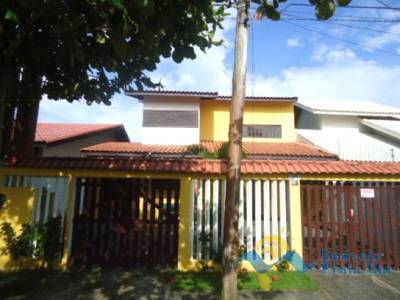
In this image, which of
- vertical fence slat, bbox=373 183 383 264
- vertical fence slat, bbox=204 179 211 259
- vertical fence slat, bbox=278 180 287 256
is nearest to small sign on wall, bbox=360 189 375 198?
vertical fence slat, bbox=373 183 383 264

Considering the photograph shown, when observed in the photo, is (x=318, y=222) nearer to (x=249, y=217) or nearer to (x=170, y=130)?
(x=249, y=217)

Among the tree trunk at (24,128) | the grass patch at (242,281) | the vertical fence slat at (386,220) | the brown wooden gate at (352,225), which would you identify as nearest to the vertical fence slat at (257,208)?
the grass patch at (242,281)

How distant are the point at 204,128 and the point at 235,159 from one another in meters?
11.2

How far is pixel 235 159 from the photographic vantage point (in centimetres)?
424

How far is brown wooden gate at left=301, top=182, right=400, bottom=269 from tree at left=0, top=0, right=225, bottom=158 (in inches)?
171

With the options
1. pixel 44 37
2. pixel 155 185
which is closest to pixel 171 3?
pixel 44 37

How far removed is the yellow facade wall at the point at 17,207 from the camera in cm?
656

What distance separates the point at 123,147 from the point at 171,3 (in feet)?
33.0

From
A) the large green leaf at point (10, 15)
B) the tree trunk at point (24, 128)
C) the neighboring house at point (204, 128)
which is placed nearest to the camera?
the large green leaf at point (10, 15)

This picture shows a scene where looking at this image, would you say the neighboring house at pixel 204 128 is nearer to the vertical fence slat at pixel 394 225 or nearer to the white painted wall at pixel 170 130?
the white painted wall at pixel 170 130

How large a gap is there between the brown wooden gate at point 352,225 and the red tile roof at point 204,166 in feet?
1.22

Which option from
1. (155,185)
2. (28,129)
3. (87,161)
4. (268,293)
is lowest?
(268,293)

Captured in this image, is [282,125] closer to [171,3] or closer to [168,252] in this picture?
[168,252]

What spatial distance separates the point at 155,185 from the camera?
6.88 metres
